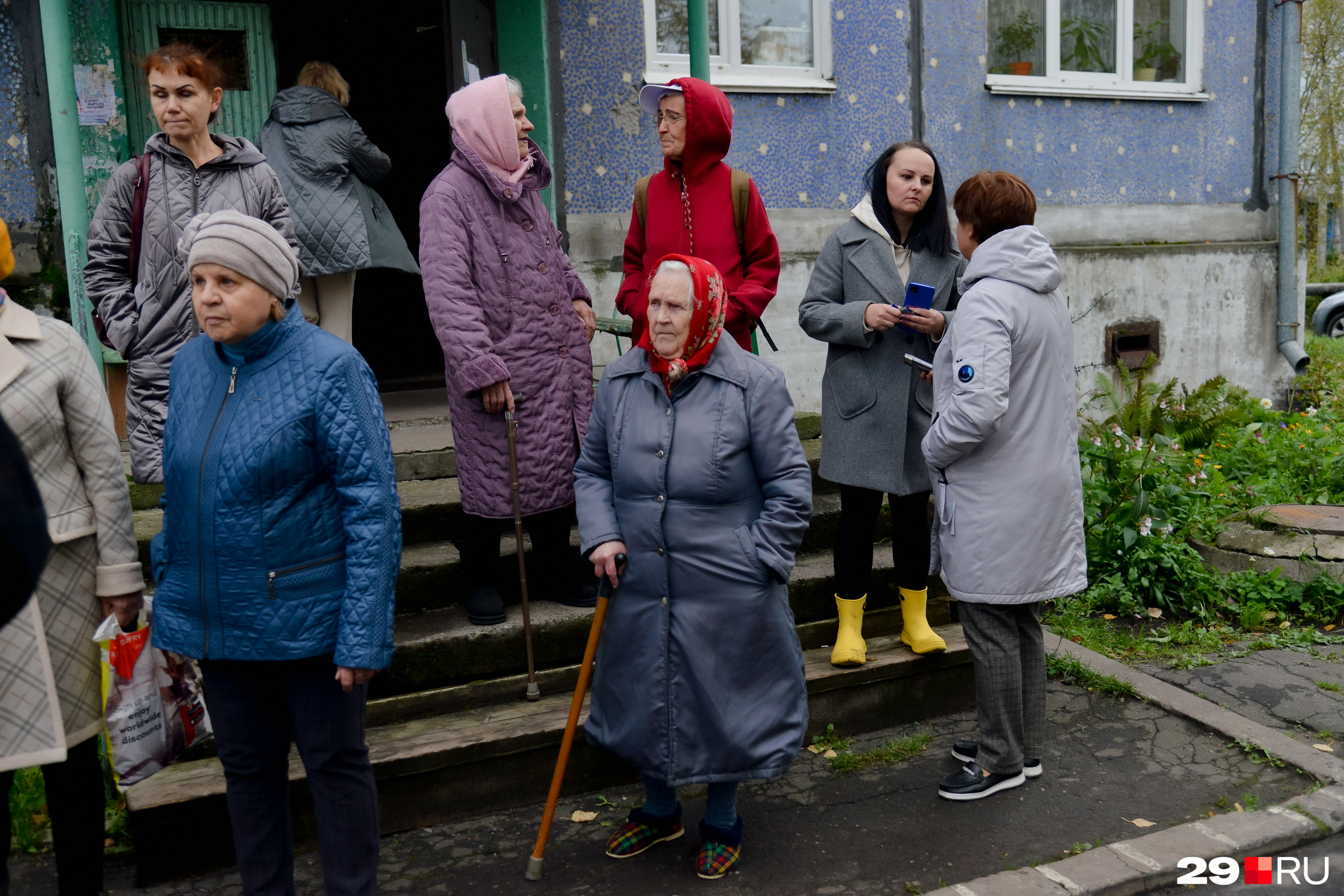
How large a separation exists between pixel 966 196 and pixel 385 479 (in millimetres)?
2093

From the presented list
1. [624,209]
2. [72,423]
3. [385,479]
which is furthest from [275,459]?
[624,209]

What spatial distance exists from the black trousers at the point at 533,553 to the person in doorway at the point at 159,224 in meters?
1.07

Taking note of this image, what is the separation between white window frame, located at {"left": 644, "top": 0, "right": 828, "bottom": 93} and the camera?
6.84 m

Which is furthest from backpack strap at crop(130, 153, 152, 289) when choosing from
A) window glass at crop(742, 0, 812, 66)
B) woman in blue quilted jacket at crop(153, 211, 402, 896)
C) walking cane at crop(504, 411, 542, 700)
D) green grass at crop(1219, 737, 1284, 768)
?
window glass at crop(742, 0, 812, 66)

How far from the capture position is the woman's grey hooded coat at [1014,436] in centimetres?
348

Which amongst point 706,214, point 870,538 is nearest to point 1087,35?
point 706,214

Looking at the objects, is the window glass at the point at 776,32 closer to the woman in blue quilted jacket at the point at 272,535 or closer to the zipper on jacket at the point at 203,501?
the woman in blue quilted jacket at the point at 272,535

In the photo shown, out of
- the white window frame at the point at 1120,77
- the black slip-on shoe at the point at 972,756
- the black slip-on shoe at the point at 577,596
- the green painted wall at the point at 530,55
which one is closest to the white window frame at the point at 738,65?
the green painted wall at the point at 530,55

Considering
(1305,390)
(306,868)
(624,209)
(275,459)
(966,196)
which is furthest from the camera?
(1305,390)

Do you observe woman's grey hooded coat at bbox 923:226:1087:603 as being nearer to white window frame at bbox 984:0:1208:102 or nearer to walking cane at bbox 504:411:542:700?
walking cane at bbox 504:411:542:700

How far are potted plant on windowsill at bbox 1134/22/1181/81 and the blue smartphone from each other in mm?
6005

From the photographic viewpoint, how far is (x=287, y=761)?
278 cm

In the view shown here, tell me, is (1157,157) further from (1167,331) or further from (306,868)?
(306,868)

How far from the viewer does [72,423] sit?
2719 millimetres
